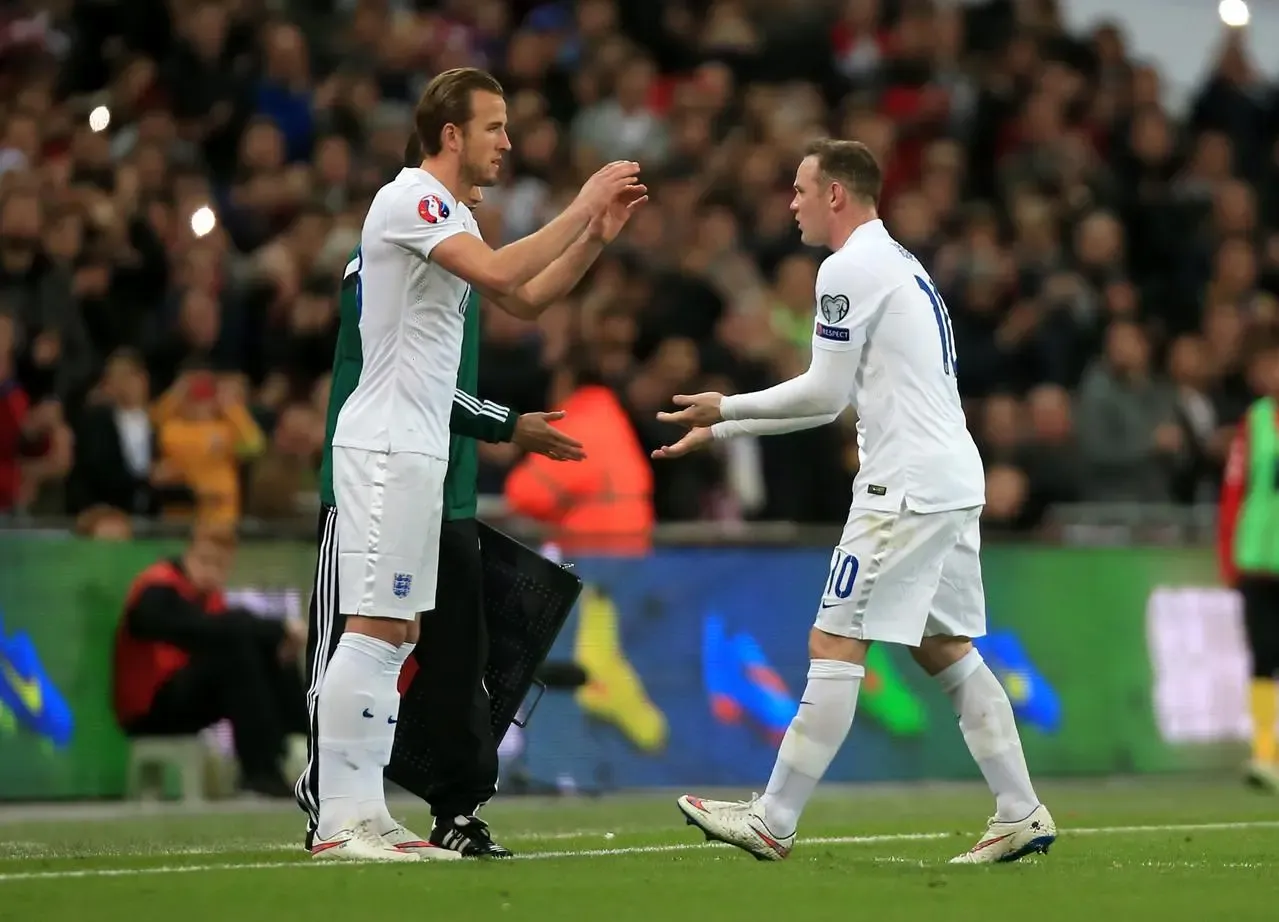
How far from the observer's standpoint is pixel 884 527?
25.6 ft

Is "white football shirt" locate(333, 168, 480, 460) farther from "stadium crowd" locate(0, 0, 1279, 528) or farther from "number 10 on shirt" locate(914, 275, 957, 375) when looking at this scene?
"stadium crowd" locate(0, 0, 1279, 528)

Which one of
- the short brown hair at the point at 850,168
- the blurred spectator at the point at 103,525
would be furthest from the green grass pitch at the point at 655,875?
the short brown hair at the point at 850,168

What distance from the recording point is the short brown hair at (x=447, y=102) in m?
7.78

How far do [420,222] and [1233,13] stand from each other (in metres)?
16.4

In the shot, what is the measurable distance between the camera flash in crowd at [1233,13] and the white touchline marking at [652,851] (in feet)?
44.3

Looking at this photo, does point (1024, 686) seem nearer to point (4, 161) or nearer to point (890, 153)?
point (890, 153)

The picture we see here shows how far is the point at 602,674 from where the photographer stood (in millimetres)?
13492

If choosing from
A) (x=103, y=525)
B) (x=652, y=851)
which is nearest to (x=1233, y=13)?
(x=103, y=525)

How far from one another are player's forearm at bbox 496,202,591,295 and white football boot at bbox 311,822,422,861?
6.19 feet

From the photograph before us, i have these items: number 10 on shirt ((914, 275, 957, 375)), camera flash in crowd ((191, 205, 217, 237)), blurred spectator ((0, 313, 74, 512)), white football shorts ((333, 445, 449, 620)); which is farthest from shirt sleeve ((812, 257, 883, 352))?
camera flash in crowd ((191, 205, 217, 237))

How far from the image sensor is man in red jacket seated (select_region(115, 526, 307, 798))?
12477 mm

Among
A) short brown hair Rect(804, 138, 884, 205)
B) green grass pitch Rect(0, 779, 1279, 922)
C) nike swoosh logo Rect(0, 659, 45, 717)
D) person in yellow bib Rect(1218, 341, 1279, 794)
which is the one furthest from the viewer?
person in yellow bib Rect(1218, 341, 1279, 794)

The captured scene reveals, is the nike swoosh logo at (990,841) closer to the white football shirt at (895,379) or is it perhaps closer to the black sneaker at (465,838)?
the white football shirt at (895,379)

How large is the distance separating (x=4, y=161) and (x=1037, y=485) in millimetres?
7253
